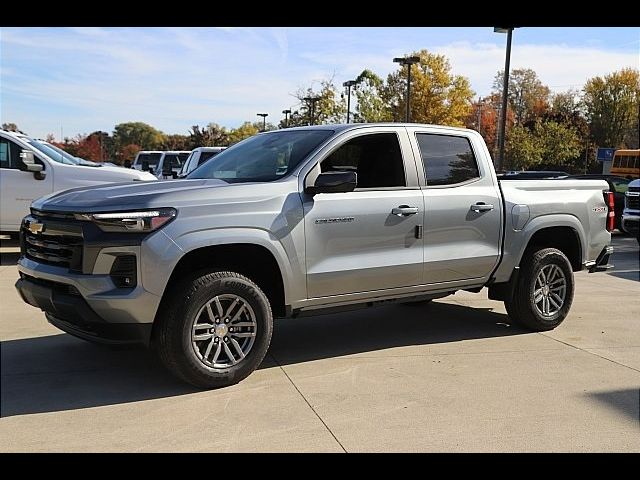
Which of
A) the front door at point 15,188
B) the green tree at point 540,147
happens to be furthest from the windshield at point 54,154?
the green tree at point 540,147

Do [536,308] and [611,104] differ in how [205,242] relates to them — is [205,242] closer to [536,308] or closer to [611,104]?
[536,308]

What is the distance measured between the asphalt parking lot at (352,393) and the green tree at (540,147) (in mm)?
43111

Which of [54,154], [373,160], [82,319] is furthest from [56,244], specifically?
[54,154]

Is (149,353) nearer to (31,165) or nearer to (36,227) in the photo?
(36,227)

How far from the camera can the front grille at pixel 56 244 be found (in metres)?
4.40

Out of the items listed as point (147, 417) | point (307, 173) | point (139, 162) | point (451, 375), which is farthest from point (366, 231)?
point (139, 162)

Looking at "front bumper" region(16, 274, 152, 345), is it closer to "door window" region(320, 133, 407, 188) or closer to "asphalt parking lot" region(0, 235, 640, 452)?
"asphalt parking lot" region(0, 235, 640, 452)

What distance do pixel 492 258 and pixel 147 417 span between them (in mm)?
3428

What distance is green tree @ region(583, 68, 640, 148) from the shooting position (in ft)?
200

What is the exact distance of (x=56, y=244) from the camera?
459 cm

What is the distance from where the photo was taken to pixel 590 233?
6.79m

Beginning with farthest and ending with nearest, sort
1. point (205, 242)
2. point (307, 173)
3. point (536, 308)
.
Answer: point (536, 308) < point (307, 173) < point (205, 242)

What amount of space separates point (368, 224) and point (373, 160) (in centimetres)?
65

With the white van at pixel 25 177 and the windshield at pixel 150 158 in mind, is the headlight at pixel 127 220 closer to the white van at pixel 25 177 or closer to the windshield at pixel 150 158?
the white van at pixel 25 177
